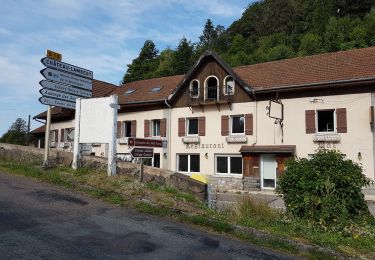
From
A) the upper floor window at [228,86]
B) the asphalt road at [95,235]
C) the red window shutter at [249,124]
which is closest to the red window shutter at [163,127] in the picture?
the upper floor window at [228,86]

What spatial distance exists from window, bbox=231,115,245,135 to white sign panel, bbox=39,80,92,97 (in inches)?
448

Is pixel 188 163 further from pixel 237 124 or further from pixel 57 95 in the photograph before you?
pixel 57 95

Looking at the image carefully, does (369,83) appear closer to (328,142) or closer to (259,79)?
(328,142)

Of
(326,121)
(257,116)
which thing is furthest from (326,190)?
(257,116)

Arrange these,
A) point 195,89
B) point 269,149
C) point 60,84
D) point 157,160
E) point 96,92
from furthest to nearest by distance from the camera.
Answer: point 96,92, point 157,160, point 195,89, point 269,149, point 60,84

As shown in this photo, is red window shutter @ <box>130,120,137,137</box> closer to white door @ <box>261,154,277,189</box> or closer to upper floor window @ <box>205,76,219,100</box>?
upper floor window @ <box>205,76,219,100</box>

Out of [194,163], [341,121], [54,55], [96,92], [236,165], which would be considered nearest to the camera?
[54,55]

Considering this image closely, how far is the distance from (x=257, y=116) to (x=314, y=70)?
428 centimetres

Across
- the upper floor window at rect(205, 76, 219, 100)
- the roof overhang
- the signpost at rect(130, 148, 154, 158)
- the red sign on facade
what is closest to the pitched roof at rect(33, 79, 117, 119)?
the upper floor window at rect(205, 76, 219, 100)

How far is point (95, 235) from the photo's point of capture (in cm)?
679

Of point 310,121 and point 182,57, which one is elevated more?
point 182,57

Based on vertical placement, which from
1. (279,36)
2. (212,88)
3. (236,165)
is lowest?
(236,165)

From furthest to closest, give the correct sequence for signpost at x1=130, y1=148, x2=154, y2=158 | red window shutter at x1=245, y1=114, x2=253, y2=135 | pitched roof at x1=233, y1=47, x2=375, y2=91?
red window shutter at x1=245, y1=114, x2=253, y2=135, pitched roof at x1=233, y1=47, x2=375, y2=91, signpost at x1=130, y1=148, x2=154, y2=158

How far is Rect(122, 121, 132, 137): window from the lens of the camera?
2931 cm
